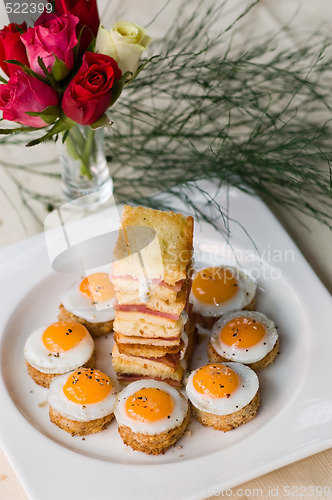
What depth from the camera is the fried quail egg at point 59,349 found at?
305cm

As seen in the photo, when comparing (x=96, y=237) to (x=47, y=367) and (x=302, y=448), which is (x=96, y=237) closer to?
(x=47, y=367)

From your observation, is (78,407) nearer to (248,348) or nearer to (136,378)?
(136,378)

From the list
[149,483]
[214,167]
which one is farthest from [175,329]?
[214,167]

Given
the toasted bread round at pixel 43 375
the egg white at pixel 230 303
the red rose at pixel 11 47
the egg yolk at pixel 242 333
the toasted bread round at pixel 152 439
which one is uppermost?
the red rose at pixel 11 47

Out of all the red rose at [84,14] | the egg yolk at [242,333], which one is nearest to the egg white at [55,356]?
the egg yolk at [242,333]

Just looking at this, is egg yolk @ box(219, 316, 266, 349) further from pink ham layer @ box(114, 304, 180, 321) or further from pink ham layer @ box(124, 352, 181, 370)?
pink ham layer @ box(114, 304, 180, 321)

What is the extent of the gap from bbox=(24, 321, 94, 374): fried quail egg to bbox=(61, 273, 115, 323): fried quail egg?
0.43 feet

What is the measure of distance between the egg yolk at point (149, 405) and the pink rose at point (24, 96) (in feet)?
4.05

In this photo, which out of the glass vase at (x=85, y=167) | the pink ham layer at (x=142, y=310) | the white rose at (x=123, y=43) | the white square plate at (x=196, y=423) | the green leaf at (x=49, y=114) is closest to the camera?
the white square plate at (x=196, y=423)

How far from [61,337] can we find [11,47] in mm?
1244

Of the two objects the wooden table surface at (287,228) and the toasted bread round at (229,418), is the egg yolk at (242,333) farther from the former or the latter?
the wooden table surface at (287,228)

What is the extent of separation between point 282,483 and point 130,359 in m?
0.80

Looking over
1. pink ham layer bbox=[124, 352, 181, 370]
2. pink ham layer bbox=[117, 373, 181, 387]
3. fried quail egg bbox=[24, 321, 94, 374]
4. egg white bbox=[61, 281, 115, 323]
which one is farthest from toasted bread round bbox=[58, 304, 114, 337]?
pink ham layer bbox=[124, 352, 181, 370]

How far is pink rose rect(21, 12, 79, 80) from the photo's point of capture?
9.36 feet
